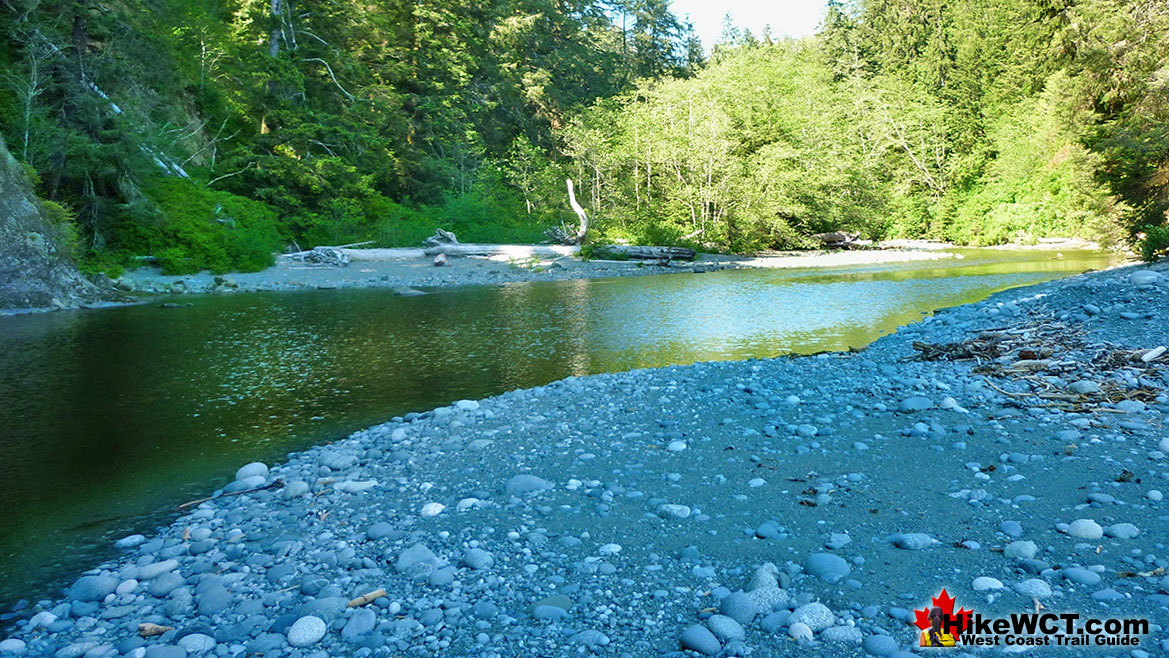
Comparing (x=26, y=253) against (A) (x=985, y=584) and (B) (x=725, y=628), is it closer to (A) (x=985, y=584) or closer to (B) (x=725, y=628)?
(B) (x=725, y=628)

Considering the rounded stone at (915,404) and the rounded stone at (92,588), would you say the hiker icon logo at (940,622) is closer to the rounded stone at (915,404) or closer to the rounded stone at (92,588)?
the rounded stone at (915,404)

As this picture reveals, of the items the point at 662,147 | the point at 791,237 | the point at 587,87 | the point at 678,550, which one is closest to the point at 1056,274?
the point at 791,237

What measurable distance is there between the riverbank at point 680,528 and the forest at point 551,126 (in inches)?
441

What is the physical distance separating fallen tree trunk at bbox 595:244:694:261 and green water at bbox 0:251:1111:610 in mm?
5208

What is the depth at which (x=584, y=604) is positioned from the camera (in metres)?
3.12

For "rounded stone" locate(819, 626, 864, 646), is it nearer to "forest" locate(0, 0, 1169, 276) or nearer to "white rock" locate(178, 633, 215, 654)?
"white rock" locate(178, 633, 215, 654)

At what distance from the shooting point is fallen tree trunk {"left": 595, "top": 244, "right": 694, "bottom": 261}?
24172 millimetres

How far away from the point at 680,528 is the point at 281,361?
7478 millimetres

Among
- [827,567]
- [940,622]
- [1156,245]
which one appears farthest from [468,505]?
[1156,245]

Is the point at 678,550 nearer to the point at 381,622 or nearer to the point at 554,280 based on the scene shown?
the point at 381,622

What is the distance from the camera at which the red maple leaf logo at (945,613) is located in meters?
2.78

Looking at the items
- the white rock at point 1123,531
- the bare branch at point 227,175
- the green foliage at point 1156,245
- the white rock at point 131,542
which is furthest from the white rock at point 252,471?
the bare branch at point 227,175

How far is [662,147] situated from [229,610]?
26.7 m

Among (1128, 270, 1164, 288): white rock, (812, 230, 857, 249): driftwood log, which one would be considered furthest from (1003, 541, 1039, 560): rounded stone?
(812, 230, 857, 249): driftwood log
